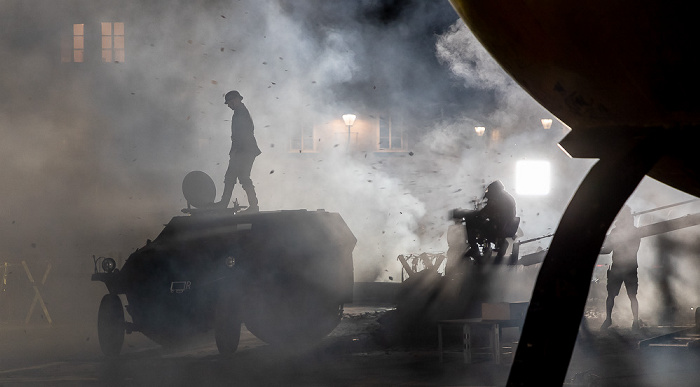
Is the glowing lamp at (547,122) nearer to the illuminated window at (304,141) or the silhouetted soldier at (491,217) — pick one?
the illuminated window at (304,141)

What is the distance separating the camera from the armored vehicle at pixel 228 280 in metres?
9.90

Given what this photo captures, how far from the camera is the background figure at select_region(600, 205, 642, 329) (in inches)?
478

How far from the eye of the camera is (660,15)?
4.98 feet

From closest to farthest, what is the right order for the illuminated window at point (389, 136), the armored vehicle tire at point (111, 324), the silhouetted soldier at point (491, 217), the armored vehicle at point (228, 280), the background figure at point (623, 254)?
the armored vehicle at point (228, 280) → the armored vehicle tire at point (111, 324) → the silhouetted soldier at point (491, 217) → the background figure at point (623, 254) → the illuminated window at point (389, 136)

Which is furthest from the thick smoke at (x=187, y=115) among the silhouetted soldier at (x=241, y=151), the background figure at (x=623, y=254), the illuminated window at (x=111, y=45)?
the background figure at (x=623, y=254)

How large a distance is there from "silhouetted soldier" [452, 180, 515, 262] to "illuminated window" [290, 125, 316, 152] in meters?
21.2

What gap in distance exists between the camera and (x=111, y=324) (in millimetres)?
10305

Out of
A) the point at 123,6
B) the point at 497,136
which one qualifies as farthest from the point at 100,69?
the point at 497,136

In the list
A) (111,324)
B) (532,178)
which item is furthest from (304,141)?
(111,324)

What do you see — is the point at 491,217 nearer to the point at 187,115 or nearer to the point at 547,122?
the point at 187,115

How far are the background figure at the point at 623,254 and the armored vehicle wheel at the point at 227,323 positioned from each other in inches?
200

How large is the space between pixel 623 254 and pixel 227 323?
18.5 ft

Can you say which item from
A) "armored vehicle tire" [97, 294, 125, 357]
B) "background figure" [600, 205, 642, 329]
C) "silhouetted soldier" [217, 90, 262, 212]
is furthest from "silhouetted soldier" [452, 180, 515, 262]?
"armored vehicle tire" [97, 294, 125, 357]

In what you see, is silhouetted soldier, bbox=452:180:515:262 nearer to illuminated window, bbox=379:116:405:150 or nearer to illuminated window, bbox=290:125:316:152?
illuminated window, bbox=290:125:316:152
